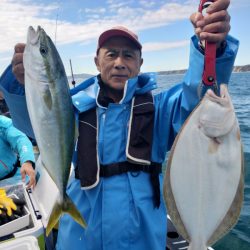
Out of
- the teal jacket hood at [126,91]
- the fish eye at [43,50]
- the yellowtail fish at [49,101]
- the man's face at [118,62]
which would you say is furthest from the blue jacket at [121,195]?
the fish eye at [43,50]

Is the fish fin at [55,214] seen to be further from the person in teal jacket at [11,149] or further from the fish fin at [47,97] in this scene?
the person in teal jacket at [11,149]

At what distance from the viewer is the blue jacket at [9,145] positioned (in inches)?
217

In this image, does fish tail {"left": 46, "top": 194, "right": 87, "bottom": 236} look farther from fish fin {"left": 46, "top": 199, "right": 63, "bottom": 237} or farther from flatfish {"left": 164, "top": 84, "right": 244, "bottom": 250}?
flatfish {"left": 164, "top": 84, "right": 244, "bottom": 250}

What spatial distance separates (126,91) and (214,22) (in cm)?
126

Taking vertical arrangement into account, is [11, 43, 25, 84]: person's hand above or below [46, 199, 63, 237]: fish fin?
above

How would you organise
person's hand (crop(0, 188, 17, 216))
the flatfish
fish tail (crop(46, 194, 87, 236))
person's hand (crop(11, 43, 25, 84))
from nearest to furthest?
the flatfish → person's hand (crop(11, 43, 25, 84)) → fish tail (crop(46, 194, 87, 236)) → person's hand (crop(0, 188, 17, 216))

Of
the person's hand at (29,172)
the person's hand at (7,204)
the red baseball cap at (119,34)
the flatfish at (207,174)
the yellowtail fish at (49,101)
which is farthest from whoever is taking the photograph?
the person's hand at (29,172)

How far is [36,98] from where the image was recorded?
228 cm

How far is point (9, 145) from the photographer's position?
577cm

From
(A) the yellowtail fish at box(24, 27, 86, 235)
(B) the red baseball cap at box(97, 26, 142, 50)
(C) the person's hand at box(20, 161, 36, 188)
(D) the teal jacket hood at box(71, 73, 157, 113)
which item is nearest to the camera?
(A) the yellowtail fish at box(24, 27, 86, 235)

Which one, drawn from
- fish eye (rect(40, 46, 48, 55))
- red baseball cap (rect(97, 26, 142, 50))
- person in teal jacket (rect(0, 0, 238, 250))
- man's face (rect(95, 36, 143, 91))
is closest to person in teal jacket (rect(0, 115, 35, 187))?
person in teal jacket (rect(0, 0, 238, 250))

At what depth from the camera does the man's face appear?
3.18m

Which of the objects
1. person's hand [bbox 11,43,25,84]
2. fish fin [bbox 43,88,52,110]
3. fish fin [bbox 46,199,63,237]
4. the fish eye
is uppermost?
the fish eye

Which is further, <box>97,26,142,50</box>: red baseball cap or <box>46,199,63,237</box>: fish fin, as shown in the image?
<box>97,26,142,50</box>: red baseball cap
